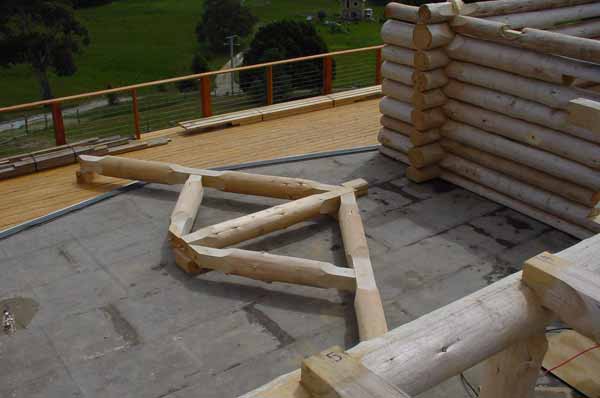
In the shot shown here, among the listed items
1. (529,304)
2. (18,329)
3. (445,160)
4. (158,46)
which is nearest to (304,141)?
(445,160)

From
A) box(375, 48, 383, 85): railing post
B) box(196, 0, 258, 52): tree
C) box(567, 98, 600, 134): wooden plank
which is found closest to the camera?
box(567, 98, 600, 134): wooden plank

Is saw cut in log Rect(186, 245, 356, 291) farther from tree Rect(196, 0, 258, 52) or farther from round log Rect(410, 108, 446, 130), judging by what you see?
tree Rect(196, 0, 258, 52)

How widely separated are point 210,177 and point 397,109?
2997mm

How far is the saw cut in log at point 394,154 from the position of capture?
381 inches

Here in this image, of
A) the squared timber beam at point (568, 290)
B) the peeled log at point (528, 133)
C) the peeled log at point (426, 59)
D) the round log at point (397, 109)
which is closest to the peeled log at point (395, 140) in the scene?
the round log at point (397, 109)

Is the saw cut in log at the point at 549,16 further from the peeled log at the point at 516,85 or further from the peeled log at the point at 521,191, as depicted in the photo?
the peeled log at the point at 521,191

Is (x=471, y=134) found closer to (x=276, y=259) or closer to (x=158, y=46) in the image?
(x=276, y=259)

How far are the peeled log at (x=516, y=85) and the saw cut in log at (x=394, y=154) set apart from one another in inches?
58.0

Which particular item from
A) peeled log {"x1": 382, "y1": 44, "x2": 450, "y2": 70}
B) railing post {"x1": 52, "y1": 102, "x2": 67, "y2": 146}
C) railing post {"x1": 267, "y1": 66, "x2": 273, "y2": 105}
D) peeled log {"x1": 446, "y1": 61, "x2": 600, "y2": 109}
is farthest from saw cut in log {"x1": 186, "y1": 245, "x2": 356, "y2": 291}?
railing post {"x1": 267, "y1": 66, "x2": 273, "y2": 105}

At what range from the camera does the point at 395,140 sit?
969 cm

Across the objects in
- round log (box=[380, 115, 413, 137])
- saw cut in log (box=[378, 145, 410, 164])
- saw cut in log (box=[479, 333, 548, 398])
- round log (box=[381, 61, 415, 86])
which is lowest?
saw cut in log (box=[378, 145, 410, 164])

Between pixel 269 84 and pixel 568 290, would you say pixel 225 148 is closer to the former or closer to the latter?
pixel 269 84

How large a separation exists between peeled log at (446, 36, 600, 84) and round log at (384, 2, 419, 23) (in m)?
0.63

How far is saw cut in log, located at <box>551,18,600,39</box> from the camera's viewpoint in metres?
9.24
